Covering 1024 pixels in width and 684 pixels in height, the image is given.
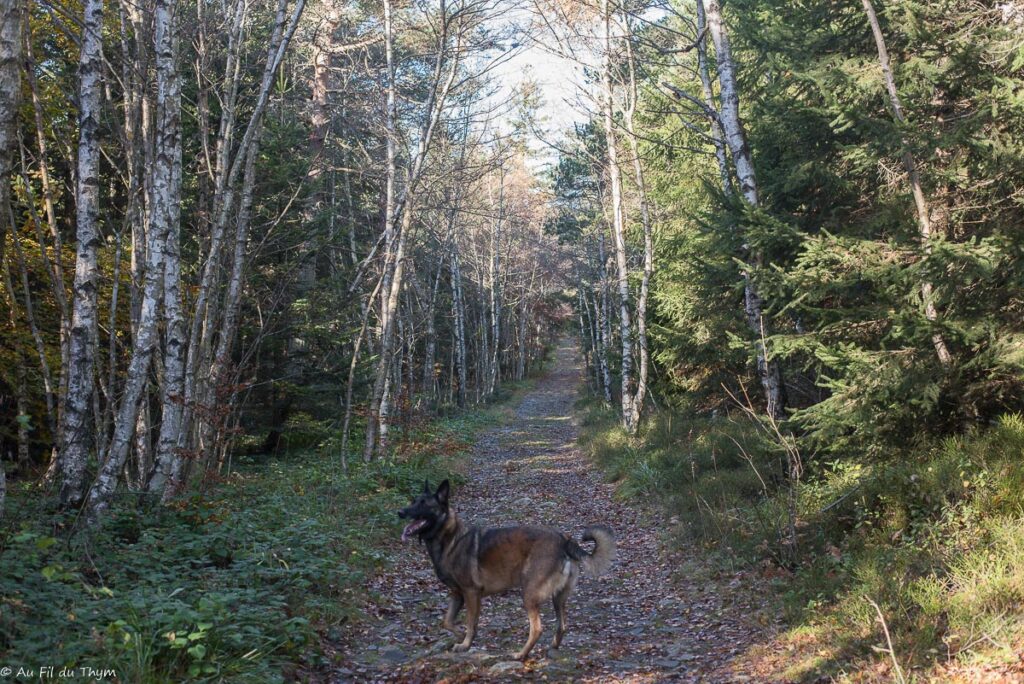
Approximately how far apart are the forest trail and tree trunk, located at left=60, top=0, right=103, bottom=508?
355 centimetres

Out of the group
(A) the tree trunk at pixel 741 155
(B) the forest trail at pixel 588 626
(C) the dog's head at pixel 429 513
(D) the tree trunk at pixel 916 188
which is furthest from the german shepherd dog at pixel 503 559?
(A) the tree trunk at pixel 741 155

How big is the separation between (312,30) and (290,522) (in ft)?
40.8

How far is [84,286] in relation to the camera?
785cm

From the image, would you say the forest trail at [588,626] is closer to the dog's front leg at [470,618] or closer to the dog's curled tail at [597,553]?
the dog's front leg at [470,618]

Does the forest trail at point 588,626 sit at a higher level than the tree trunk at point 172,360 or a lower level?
lower

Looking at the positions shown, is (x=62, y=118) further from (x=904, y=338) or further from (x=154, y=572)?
(x=904, y=338)

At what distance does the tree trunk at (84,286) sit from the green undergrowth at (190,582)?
0.46 m

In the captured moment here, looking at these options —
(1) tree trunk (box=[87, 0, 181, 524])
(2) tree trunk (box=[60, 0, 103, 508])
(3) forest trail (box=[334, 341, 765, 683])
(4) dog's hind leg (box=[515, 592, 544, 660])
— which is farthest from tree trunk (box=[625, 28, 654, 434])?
(4) dog's hind leg (box=[515, 592, 544, 660])

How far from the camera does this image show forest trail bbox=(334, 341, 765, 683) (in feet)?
19.2

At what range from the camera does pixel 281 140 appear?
50.1ft

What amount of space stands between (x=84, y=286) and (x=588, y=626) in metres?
6.52

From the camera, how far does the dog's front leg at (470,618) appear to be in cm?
628

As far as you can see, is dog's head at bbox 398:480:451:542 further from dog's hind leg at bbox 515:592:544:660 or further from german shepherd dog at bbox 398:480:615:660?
dog's hind leg at bbox 515:592:544:660

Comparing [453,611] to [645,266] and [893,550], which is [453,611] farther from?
[645,266]
